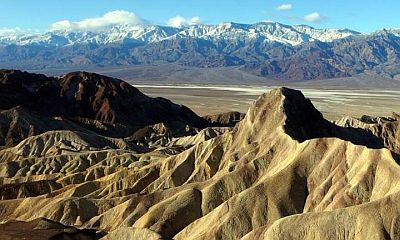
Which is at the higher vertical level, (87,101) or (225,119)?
(87,101)

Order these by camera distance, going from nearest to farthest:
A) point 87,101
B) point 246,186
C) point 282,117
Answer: point 246,186 < point 282,117 < point 87,101

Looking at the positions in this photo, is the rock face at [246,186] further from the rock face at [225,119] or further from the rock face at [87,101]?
the rock face at [225,119]

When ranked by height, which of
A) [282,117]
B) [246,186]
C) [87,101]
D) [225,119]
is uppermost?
[282,117]

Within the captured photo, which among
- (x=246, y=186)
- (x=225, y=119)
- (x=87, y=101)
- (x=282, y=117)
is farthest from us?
(x=87, y=101)

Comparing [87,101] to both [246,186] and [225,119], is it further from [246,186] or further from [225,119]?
[246,186]

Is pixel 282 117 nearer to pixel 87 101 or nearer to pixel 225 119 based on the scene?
pixel 225 119

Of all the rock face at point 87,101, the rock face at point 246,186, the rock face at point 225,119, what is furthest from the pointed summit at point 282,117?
the rock face at point 225,119

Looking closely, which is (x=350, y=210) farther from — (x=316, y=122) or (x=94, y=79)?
(x=94, y=79)

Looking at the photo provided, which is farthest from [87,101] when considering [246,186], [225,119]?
[246,186]

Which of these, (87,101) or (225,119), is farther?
(87,101)
